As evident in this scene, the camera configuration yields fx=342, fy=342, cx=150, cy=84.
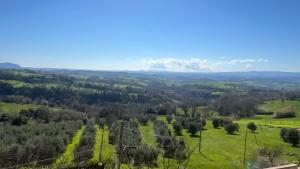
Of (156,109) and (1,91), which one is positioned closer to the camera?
(156,109)

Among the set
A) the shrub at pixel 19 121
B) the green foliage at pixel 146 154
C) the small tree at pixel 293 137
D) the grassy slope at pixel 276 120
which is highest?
the green foliage at pixel 146 154

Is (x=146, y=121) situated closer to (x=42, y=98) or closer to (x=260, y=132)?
(x=260, y=132)

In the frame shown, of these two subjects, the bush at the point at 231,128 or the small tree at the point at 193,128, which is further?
the bush at the point at 231,128

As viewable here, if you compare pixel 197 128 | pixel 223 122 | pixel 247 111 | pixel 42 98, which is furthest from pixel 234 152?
pixel 42 98

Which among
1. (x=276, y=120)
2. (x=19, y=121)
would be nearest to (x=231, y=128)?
(x=276, y=120)

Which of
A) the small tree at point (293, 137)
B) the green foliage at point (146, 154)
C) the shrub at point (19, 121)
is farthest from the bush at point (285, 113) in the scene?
the shrub at point (19, 121)

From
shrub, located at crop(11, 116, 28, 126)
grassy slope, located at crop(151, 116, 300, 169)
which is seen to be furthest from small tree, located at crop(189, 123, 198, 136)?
shrub, located at crop(11, 116, 28, 126)

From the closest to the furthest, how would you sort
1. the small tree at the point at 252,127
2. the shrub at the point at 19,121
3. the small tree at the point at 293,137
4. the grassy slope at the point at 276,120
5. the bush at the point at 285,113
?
the small tree at the point at 293,137 < the small tree at the point at 252,127 < the grassy slope at the point at 276,120 < the shrub at the point at 19,121 < the bush at the point at 285,113

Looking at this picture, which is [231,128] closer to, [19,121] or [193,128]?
[193,128]

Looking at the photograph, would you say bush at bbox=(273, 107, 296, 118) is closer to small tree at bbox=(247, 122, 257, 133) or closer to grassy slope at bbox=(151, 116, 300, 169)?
grassy slope at bbox=(151, 116, 300, 169)

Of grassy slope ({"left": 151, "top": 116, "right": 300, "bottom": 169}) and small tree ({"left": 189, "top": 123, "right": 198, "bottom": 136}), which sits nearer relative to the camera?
grassy slope ({"left": 151, "top": 116, "right": 300, "bottom": 169})

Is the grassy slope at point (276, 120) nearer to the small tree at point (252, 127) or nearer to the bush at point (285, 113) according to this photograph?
the bush at point (285, 113)
